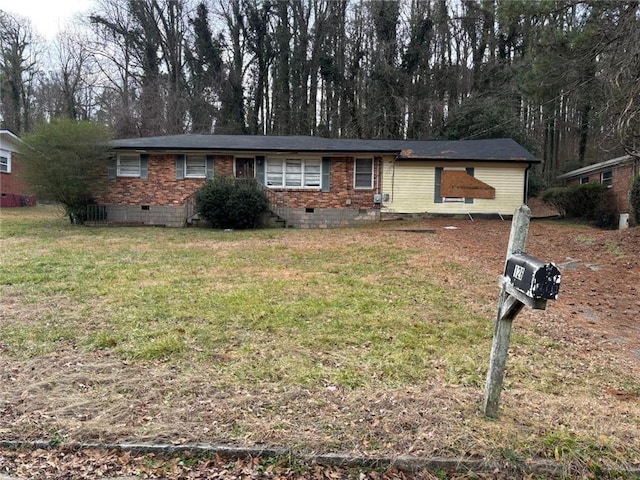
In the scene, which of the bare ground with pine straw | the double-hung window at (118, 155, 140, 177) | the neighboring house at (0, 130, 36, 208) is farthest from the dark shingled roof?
the bare ground with pine straw

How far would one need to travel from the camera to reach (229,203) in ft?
48.4

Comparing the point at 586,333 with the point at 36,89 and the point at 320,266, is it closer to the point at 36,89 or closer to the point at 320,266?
the point at 320,266

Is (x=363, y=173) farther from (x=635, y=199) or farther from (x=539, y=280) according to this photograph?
(x=539, y=280)

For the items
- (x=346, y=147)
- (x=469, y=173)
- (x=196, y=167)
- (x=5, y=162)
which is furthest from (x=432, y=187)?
(x=5, y=162)

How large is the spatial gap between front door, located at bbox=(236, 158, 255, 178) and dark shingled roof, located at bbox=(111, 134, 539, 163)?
0.56 meters

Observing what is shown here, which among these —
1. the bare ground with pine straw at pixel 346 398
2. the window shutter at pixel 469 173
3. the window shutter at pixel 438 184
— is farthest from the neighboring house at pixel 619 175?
the bare ground with pine straw at pixel 346 398

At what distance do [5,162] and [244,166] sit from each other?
14.0 meters

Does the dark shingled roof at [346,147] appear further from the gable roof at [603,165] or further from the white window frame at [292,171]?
the gable roof at [603,165]

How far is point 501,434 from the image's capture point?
256 cm

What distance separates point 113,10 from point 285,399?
35973 millimetres

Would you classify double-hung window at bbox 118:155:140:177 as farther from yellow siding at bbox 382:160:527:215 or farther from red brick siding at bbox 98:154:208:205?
yellow siding at bbox 382:160:527:215

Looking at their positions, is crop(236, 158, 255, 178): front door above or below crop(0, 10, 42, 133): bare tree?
below

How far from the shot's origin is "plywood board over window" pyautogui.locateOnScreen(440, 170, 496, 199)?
1705cm

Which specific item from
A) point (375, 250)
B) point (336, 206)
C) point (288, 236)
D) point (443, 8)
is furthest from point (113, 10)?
point (375, 250)
